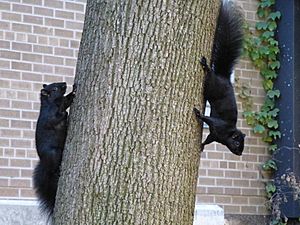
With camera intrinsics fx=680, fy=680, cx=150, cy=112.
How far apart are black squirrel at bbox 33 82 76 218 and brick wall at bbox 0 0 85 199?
2513 mm

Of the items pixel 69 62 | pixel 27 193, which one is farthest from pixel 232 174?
pixel 27 193

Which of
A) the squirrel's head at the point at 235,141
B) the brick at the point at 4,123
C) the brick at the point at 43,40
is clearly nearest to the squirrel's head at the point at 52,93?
the squirrel's head at the point at 235,141

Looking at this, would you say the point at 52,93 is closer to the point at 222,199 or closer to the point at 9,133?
the point at 9,133

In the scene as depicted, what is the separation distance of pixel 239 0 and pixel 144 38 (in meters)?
4.58

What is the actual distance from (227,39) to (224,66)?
5.4 inches

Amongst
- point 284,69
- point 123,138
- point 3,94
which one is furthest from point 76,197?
point 284,69

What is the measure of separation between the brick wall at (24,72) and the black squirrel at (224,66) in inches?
111

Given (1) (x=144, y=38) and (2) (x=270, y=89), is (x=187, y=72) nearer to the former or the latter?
(1) (x=144, y=38)

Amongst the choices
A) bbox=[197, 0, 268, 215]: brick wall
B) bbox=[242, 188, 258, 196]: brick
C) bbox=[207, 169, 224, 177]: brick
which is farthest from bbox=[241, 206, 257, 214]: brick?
bbox=[207, 169, 224, 177]: brick

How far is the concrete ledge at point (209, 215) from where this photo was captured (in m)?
6.47

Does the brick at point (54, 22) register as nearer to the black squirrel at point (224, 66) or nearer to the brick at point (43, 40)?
the brick at point (43, 40)

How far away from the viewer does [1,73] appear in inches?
237

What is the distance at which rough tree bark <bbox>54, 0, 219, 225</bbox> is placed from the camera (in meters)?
2.71

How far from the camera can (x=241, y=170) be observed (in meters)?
7.11
